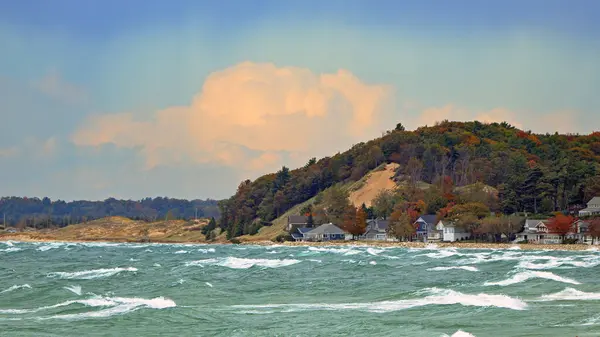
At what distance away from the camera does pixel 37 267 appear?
67.5 meters

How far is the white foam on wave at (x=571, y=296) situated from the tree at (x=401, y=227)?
100729 mm

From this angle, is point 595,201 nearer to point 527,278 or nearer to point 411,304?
point 527,278

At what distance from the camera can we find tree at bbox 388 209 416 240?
142m

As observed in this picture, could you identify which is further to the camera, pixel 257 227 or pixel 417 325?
pixel 257 227

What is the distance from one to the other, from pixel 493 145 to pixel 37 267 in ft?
484

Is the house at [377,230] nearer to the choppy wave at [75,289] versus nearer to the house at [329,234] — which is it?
the house at [329,234]

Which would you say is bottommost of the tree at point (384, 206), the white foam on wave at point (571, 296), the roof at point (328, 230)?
the white foam on wave at point (571, 296)

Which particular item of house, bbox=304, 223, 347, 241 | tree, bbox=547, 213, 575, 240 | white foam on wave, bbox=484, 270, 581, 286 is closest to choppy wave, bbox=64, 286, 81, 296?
white foam on wave, bbox=484, 270, 581, 286

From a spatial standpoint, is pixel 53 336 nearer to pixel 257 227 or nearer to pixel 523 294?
pixel 523 294

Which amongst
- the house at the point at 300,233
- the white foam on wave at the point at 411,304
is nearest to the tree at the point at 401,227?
the house at the point at 300,233

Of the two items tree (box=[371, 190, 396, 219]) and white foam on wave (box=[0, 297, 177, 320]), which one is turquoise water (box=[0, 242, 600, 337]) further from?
tree (box=[371, 190, 396, 219])

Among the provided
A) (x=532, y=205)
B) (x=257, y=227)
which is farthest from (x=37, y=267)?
(x=257, y=227)

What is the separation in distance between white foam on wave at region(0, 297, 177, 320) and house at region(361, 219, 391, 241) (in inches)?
4554

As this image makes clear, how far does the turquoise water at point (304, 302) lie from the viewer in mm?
29344
